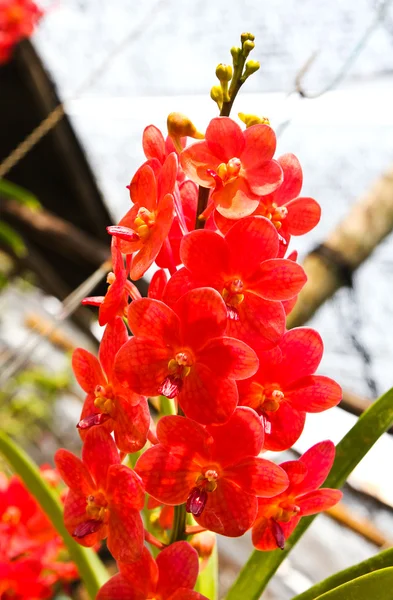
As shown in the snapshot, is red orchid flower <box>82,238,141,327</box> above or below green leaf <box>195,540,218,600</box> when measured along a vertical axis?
above

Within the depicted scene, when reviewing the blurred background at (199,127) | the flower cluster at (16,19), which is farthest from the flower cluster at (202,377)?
the flower cluster at (16,19)

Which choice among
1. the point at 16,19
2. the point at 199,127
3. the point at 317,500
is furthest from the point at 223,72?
the point at 16,19

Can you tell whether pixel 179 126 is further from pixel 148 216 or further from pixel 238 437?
pixel 238 437

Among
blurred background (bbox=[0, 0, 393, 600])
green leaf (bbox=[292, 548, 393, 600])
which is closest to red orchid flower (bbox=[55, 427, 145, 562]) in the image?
green leaf (bbox=[292, 548, 393, 600])

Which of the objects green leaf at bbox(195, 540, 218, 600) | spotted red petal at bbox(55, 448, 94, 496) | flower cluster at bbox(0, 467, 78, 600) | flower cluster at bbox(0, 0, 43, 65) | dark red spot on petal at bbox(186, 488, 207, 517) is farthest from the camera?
flower cluster at bbox(0, 0, 43, 65)

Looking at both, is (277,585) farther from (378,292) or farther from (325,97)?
(325,97)

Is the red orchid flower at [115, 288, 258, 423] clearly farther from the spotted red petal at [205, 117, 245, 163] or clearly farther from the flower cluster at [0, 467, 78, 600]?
the flower cluster at [0, 467, 78, 600]

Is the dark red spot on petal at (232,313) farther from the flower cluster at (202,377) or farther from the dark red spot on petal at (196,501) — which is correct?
the dark red spot on petal at (196,501)
